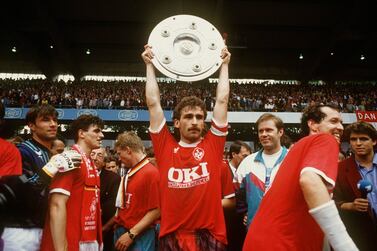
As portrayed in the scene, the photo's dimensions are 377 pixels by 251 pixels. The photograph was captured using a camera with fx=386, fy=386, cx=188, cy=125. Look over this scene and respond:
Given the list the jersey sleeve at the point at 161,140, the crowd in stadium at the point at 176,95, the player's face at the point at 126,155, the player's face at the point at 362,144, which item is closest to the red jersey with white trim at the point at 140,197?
the player's face at the point at 126,155

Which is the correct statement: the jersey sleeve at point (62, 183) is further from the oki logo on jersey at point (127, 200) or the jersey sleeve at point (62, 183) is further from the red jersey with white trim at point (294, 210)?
the red jersey with white trim at point (294, 210)

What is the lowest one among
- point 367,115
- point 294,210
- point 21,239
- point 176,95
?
point 21,239

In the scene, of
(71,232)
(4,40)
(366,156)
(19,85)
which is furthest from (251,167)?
(4,40)

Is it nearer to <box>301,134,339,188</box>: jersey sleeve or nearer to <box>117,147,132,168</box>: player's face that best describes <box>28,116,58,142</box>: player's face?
<box>117,147,132,168</box>: player's face

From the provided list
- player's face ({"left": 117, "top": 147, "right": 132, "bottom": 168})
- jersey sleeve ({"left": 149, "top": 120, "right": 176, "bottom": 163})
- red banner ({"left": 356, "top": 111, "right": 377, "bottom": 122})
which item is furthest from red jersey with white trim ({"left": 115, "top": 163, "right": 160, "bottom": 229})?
red banner ({"left": 356, "top": 111, "right": 377, "bottom": 122})

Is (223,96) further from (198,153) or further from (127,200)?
(127,200)

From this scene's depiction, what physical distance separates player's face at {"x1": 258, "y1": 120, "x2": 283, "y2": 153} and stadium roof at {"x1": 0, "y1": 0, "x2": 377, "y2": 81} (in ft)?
68.7

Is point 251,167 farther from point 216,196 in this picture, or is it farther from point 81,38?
point 81,38

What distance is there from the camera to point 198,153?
8.36 feet

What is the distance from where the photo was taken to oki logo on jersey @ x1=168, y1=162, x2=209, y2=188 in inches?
96.6

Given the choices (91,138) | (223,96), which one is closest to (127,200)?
(91,138)

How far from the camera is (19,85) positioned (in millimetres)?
25969

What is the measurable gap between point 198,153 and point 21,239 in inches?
49.7

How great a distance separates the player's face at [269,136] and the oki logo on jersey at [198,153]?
3.61 feet
